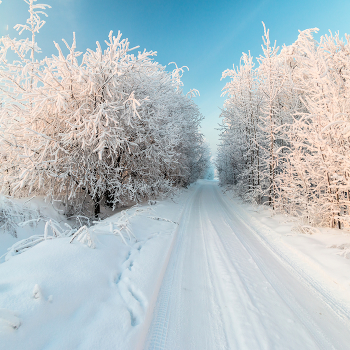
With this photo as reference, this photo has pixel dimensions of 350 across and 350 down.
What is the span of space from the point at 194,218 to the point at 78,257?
19.4ft

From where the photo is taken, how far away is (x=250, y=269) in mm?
3820

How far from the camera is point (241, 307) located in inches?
106

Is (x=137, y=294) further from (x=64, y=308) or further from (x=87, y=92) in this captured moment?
(x=87, y=92)

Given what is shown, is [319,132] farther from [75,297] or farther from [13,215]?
[13,215]

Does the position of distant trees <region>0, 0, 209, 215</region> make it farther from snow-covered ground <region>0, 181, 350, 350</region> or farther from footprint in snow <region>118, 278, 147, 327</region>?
footprint in snow <region>118, 278, 147, 327</region>

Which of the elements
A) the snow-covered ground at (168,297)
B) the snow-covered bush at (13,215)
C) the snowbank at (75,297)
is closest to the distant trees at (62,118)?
the snow-covered bush at (13,215)

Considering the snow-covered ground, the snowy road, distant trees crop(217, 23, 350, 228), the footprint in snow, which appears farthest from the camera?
distant trees crop(217, 23, 350, 228)

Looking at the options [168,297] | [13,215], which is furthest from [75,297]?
[13,215]

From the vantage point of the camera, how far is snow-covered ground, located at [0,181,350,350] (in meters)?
1.87

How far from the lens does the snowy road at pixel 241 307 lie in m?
2.21

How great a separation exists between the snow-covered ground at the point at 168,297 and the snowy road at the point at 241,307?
15 mm

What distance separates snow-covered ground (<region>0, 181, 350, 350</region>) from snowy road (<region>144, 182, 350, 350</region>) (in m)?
0.01

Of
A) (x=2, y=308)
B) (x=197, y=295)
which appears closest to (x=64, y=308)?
(x=2, y=308)

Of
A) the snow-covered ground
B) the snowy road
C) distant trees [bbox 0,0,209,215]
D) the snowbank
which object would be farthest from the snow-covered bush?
the snowy road
